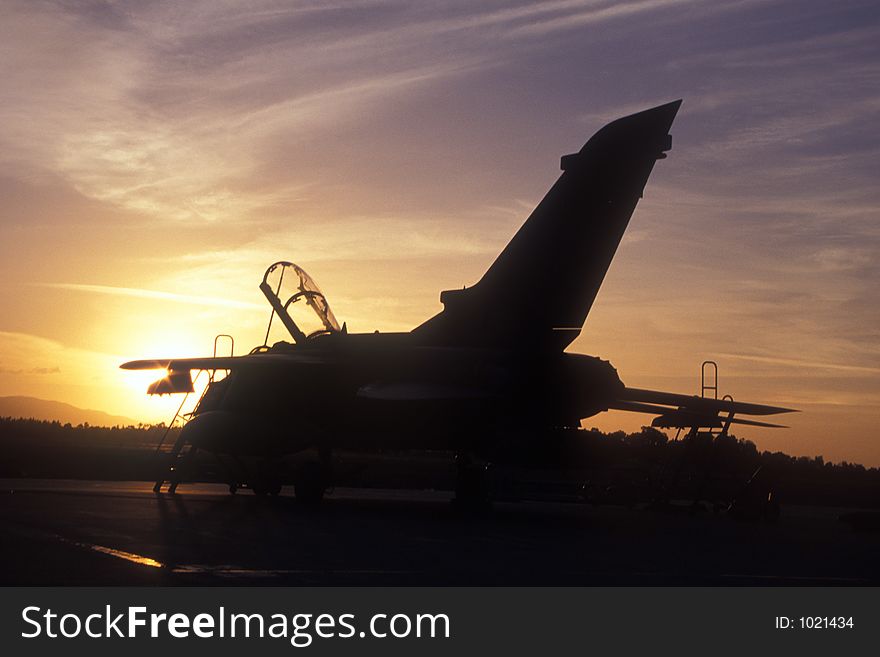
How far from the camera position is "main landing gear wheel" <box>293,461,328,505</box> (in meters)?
19.1

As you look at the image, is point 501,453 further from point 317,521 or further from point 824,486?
point 824,486

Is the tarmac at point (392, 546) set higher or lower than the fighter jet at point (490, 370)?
lower

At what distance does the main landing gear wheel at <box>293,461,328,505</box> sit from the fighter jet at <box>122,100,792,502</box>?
0.08 feet

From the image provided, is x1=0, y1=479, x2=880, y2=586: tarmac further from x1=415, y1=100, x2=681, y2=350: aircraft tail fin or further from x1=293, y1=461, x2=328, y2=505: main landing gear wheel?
x1=415, y1=100, x2=681, y2=350: aircraft tail fin

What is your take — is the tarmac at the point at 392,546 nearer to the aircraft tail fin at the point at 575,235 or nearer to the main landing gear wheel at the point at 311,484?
the main landing gear wheel at the point at 311,484

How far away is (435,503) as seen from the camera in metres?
21.2

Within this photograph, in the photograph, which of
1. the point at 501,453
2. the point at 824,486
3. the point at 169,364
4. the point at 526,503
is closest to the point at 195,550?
the point at 501,453

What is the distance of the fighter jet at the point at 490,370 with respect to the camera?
16438mm

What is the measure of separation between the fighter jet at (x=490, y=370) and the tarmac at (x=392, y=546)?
129 centimetres

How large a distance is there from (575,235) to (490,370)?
242 cm

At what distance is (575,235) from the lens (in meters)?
16.5

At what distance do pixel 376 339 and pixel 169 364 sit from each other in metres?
4.29

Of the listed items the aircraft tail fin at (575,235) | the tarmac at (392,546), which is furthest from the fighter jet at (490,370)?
the tarmac at (392,546)

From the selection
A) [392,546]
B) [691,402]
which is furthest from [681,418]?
[392,546]
